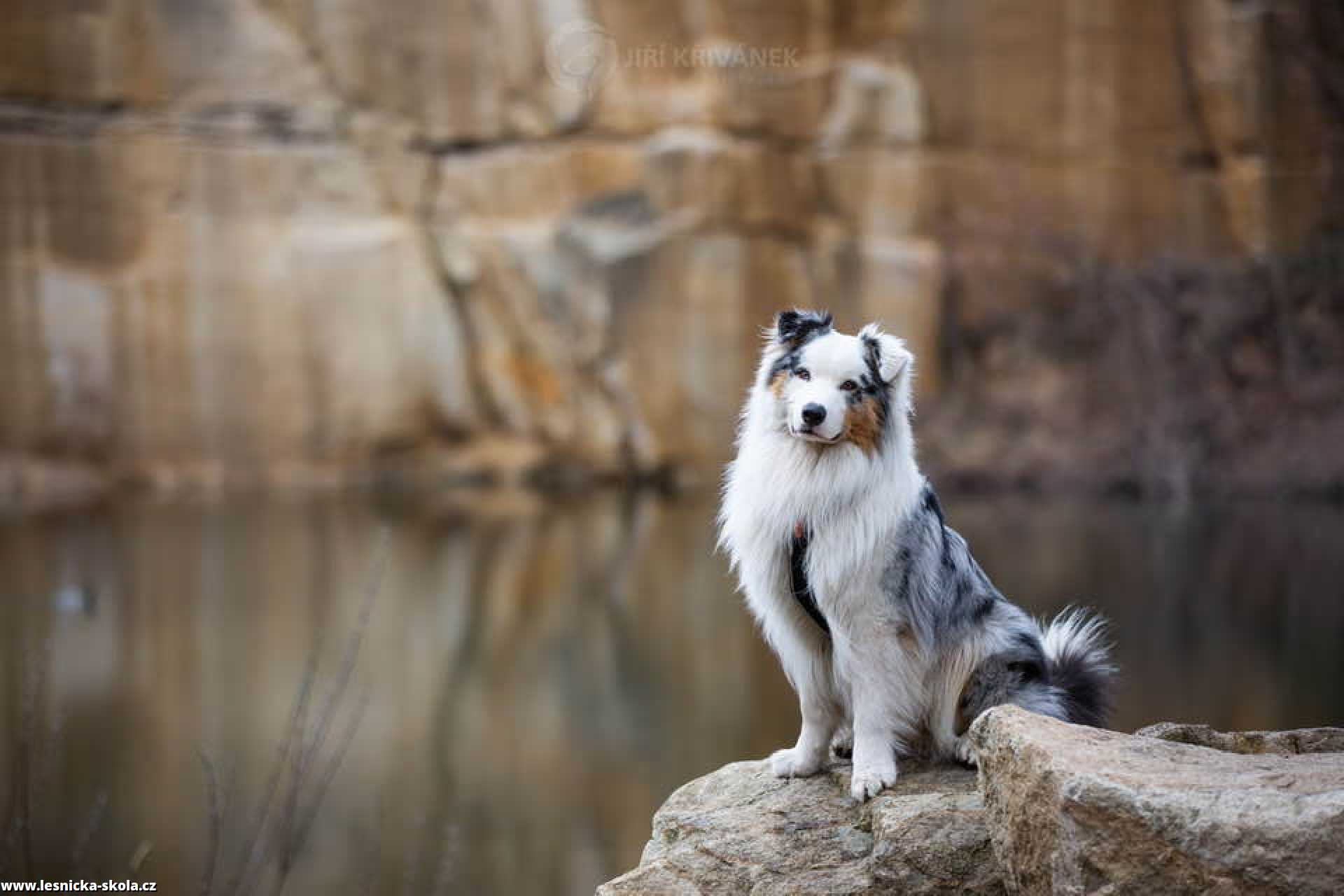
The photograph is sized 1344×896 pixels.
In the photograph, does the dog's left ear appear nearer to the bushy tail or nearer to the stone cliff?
the bushy tail

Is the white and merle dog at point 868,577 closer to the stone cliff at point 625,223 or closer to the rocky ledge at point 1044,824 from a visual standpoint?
the rocky ledge at point 1044,824

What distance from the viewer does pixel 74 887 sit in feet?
9.18

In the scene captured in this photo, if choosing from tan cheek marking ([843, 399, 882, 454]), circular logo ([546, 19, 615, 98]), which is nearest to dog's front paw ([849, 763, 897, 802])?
tan cheek marking ([843, 399, 882, 454])

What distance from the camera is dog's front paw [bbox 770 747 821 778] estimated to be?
12.2 feet

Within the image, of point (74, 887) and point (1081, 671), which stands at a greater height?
point (1081, 671)

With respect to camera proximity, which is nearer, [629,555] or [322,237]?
[629,555]

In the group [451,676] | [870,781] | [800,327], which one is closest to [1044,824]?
[870,781]

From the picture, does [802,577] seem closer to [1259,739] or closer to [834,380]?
[834,380]

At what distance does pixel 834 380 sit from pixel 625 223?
18.4 meters

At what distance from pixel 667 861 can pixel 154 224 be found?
64.5 ft

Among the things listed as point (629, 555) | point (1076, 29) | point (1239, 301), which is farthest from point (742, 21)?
point (629, 555)

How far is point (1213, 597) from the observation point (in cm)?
1080

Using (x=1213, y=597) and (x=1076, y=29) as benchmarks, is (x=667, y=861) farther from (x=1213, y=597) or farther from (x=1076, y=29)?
(x=1076, y=29)

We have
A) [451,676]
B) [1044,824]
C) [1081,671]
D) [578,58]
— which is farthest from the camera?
[578,58]
